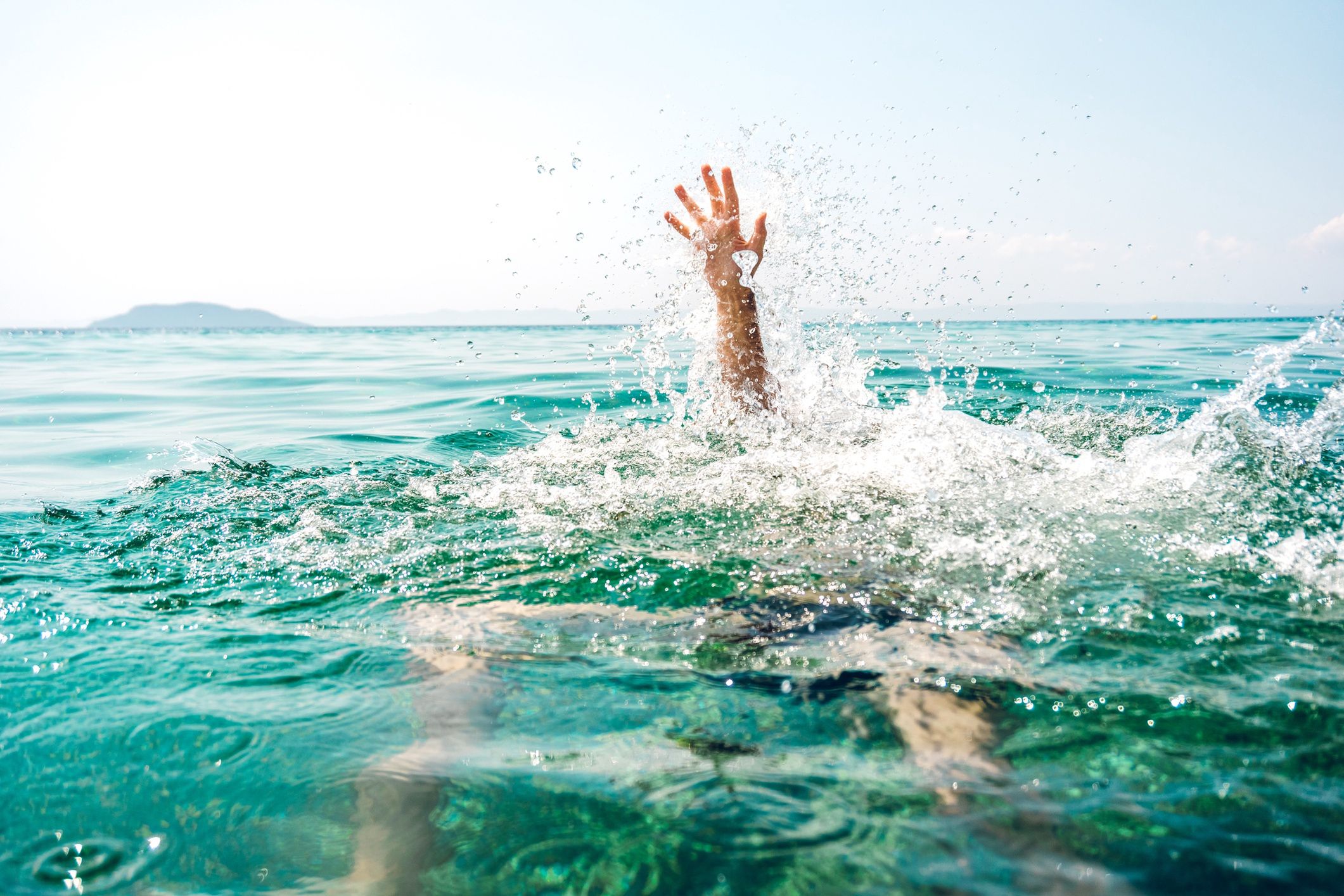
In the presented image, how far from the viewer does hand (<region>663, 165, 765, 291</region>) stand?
5074mm

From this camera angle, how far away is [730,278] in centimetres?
518

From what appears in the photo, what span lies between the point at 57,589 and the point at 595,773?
103 inches

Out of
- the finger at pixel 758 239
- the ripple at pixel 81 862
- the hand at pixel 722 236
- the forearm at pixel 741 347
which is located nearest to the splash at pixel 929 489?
the forearm at pixel 741 347

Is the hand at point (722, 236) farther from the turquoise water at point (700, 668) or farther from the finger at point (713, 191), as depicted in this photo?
the turquoise water at point (700, 668)

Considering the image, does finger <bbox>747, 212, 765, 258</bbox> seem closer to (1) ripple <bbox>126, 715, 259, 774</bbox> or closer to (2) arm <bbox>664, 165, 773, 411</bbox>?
(2) arm <bbox>664, 165, 773, 411</bbox>

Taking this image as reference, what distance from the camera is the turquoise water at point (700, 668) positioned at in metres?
1.76

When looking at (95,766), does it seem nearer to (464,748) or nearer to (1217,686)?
(464,748)

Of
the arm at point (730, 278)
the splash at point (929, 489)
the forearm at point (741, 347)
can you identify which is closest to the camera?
the splash at point (929, 489)

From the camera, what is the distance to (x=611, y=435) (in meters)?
6.23

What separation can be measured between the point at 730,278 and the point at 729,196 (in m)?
0.53

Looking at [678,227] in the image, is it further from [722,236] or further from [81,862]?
[81,862]

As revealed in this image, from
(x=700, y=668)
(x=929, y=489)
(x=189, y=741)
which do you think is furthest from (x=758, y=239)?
(x=189, y=741)

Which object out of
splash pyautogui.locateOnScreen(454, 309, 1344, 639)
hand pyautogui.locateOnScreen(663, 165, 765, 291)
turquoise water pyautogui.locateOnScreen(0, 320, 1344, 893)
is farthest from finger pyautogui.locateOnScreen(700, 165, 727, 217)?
turquoise water pyautogui.locateOnScreen(0, 320, 1344, 893)

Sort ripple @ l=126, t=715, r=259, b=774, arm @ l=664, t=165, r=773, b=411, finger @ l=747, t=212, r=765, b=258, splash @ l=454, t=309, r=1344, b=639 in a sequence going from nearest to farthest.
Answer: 1. ripple @ l=126, t=715, r=259, b=774
2. splash @ l=454, t=309, r=1344, b=639
3. finger @ l=747, t=212, r=765, b=258
4. arm @ l=664, t=165, r=773, b=411
